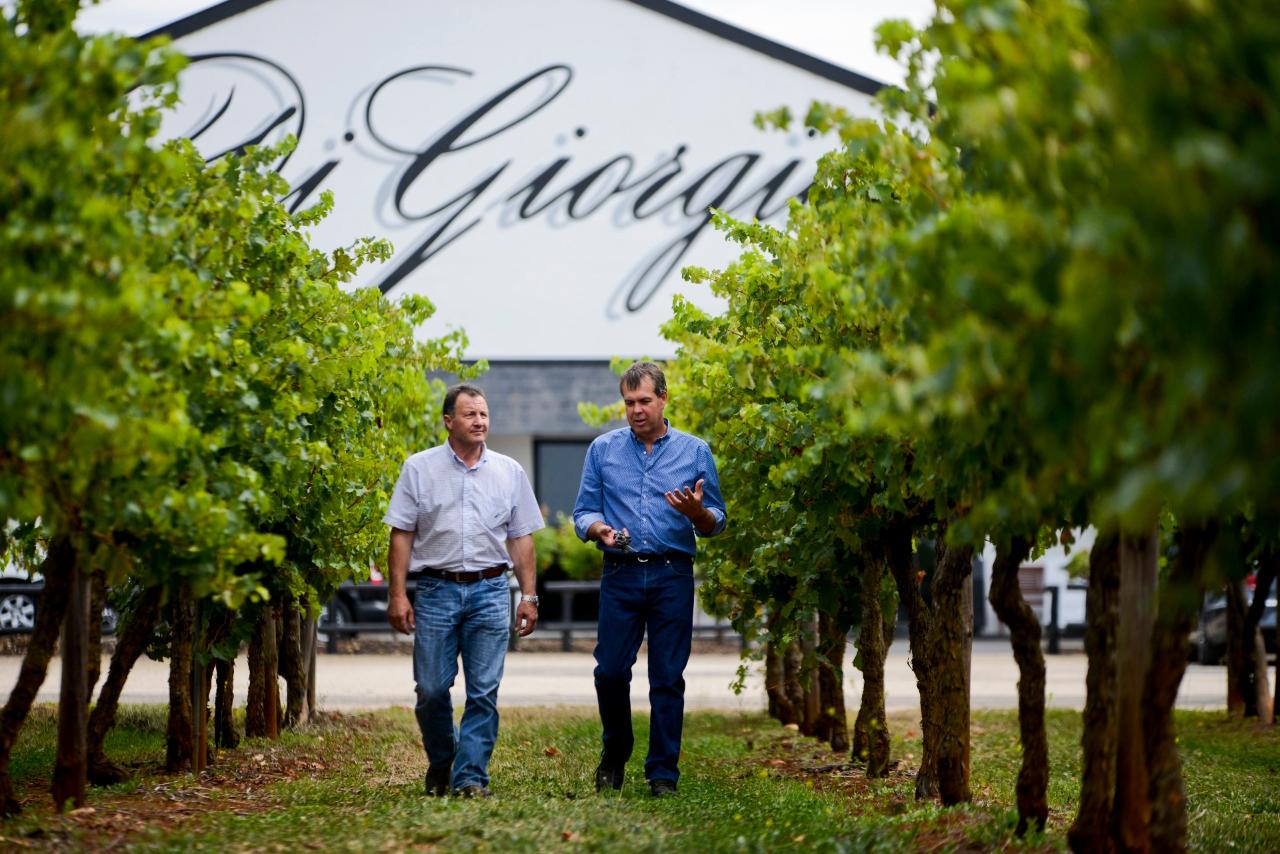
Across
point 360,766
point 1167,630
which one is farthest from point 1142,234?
point 360,766

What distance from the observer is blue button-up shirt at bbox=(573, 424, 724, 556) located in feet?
27.5

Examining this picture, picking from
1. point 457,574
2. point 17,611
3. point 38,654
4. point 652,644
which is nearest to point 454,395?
point 457,574

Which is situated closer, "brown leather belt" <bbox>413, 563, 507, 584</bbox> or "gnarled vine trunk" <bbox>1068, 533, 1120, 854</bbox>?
"gnarled vine trunk" <bbox>1068, 533, 1120, 854</bbox>

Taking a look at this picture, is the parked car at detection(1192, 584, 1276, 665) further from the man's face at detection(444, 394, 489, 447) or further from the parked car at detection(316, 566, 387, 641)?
Answer: the man's face at detection(444, 394, 489, 447)

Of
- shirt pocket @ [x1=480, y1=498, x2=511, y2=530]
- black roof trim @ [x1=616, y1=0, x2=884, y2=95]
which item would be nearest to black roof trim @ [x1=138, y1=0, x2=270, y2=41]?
black roof trim @ [x1=616, y1=0, x2=884, y2=95]

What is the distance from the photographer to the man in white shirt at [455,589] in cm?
802

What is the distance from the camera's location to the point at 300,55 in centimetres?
2873

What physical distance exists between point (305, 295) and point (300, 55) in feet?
71.5

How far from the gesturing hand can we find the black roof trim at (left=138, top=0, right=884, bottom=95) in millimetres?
21912

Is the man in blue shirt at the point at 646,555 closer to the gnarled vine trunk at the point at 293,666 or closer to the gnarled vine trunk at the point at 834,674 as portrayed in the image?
the gnarled vine trunk at the point at 834,674

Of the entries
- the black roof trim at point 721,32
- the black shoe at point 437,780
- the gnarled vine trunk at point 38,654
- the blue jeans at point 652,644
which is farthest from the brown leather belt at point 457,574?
the black roof trim at point 721,32

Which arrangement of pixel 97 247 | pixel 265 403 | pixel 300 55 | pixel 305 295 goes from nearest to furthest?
1. pixel 97 247
2. pixel 265 403
3. pixel 305 295
4. pixel 300 55

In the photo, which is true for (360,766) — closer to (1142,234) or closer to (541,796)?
(541,796)

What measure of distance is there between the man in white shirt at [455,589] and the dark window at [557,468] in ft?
71.0
